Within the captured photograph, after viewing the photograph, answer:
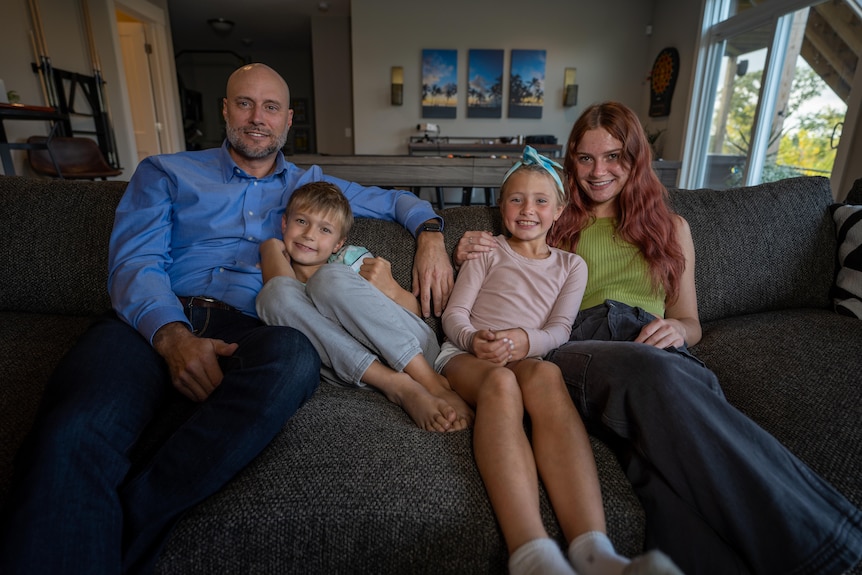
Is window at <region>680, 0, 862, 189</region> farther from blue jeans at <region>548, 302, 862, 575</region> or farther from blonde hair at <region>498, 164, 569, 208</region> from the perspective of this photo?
blue jeans at <region>548, 302, 862, 575</region>

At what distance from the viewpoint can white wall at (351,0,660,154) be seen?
521 centimetres

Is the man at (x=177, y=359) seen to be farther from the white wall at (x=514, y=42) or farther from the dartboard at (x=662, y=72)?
the dartboard at (x=662, y=72)

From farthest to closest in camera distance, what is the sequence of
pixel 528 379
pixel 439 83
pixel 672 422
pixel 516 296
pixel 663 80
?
pixel 439 83 → pixel 663 80 → pixel 516 296 → pixel 528 379 → pixel 672 422

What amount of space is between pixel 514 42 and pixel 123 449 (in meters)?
5.69

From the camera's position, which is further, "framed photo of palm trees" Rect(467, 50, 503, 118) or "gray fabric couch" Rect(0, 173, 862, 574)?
"framed photo of palm trees" Rect(467, 50, 503, 118)

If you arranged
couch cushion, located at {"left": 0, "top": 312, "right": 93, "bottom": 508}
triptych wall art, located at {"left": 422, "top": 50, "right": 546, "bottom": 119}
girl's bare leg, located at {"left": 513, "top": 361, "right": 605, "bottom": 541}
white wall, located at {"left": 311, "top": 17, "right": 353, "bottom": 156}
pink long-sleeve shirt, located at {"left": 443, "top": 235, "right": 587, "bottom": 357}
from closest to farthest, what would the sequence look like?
1. girl's bare leg, located at {"left": 513, "top": 361, "right": 605, "bottom": 541}
2. couch cushion, located at {"left": 0, "top": 312, "right": 93, "bottom": 508}
3. pink long-sleeve shirt, located at {"left": 443, "top": 235, "right": 587, "bottom": 357}
4. triptych wall art, located at {"left": 422, "top": 50, "right": 546, "bottom": 119}
5. white wall, located at {"left": 311, "top": 17, "right": 353, "bottom": 156}

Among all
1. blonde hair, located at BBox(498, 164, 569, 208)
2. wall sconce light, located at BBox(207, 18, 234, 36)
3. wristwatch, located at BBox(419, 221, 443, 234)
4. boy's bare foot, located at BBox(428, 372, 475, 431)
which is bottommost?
boy's bare foot, located at BBox(428, 372, 475, 431)

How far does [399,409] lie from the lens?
985 mm

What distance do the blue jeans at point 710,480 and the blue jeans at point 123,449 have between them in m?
0.62

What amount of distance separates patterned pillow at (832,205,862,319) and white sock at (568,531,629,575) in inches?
47.9

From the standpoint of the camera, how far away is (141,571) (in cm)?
66

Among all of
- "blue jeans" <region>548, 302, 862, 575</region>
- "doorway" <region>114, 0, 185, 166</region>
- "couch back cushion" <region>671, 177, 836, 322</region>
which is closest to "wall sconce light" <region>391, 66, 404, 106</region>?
"doorway" <region>114, 0, 185, 166</region>

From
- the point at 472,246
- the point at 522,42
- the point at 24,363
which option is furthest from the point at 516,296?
the point at 522,42

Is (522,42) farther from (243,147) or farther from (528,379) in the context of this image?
(528,379)
